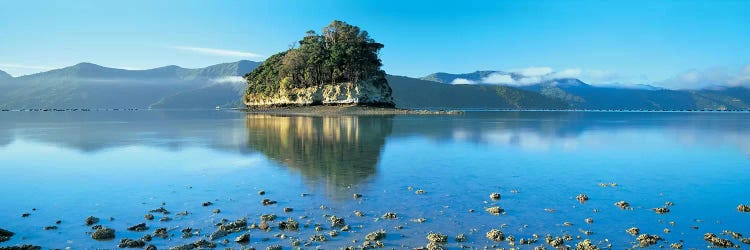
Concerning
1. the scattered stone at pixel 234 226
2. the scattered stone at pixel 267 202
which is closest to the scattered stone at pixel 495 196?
the scattered stone at pixel 267 202

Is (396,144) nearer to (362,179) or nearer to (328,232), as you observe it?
(362,179)

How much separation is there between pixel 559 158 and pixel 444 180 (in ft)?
32.1

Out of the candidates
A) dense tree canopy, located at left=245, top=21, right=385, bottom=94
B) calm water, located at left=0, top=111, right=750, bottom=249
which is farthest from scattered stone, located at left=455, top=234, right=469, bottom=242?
dense tree canopy, located at left=245, top=21, right=385, bottom=94

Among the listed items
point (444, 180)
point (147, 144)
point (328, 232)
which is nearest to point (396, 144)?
point (444, 180)

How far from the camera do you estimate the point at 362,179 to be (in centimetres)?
→ 1711

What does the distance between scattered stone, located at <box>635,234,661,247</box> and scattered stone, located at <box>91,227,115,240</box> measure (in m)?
11.1

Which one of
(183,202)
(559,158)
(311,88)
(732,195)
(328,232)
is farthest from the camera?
(311,88)

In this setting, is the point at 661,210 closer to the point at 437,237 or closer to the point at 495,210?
the point at 495,210

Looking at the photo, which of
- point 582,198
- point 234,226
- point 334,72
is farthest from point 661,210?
point 334,72

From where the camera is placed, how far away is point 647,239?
9.65 metres

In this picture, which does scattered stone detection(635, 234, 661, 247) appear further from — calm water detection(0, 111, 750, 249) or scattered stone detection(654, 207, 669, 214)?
scattered stone detection(654, 207, 669, 214)

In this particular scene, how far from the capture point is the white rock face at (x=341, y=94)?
117 metres

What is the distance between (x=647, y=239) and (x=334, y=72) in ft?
389

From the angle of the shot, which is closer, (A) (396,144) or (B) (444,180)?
(B) (444,180)
